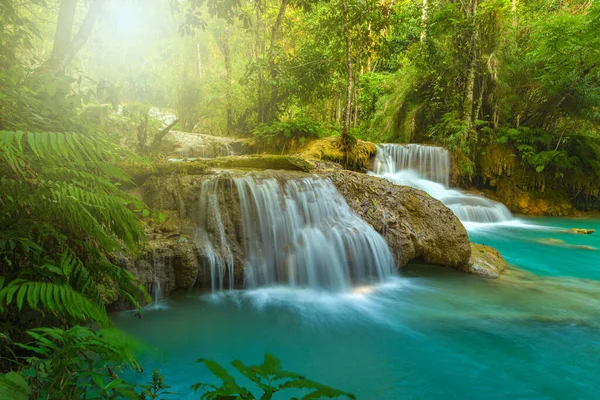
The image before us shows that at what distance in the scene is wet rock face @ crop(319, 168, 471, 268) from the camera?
598 centimetres

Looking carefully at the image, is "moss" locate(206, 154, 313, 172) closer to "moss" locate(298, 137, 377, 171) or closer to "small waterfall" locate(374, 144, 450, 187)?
"moss" locate(298, 137, 377, 171)

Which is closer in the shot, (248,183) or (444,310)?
(444,310)

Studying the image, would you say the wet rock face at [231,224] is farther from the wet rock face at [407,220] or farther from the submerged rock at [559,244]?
the submerged rock at [559,244]

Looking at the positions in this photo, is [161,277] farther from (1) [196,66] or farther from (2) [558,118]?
(1) [196,66]

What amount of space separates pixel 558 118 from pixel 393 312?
541 inches

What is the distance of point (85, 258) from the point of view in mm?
2820

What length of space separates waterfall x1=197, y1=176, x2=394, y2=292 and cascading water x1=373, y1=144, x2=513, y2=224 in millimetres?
6903

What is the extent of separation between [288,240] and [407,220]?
90.0 inches

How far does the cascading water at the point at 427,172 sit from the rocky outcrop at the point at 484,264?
17.8 feet

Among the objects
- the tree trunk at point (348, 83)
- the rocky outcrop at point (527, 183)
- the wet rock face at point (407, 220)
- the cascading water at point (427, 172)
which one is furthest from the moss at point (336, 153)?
the rocky outcrop at point (527, 183)

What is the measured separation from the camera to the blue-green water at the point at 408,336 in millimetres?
3100

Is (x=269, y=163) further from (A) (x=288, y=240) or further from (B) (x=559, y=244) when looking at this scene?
(B) (x=559, y=244)

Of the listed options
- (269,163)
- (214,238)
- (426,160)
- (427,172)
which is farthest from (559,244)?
(214,238)

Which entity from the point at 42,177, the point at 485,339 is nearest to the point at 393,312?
the point at 485,339
